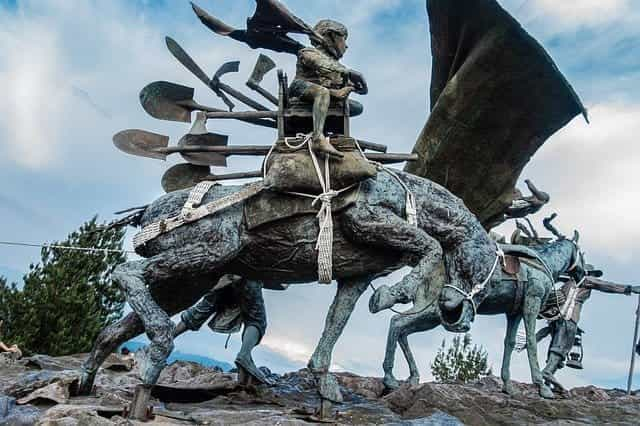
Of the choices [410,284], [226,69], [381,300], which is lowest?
[381,300]

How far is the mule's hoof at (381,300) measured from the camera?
15.7 feet

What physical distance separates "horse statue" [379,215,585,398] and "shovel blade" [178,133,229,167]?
91.5 inches

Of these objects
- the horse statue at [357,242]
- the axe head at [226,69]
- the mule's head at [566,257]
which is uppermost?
the axe head at [226,69]

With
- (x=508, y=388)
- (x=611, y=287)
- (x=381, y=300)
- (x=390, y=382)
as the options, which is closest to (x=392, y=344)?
(x=390, y=382)

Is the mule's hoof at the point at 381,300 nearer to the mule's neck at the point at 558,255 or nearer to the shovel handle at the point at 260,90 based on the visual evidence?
the shovel handle at the point at 260,90

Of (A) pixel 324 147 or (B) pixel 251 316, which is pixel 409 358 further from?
(A) pixel 324 147

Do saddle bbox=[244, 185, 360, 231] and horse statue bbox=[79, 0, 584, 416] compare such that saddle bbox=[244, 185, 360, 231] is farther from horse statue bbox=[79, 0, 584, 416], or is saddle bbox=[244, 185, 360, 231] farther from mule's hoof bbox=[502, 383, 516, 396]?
mule's hoof bbox=[502, 383, 516, 396]

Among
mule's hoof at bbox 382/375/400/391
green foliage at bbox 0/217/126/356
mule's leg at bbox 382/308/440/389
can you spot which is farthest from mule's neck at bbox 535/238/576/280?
green foliage at bbox 0/217/126/356

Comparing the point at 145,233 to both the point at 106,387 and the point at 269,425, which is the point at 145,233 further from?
the point at 269,425

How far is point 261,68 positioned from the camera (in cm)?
630

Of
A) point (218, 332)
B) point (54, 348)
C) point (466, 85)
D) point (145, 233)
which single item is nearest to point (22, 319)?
point (54, 348)

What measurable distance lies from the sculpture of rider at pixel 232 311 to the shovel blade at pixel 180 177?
1006mm

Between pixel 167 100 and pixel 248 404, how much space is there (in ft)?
8.40

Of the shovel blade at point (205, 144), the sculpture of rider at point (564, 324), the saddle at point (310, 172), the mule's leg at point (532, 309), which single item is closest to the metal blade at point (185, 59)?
the shovel blade at point (205, 144)
